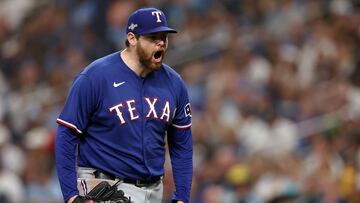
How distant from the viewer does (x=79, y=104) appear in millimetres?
6012

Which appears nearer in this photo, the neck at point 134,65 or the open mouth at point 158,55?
the open mouth at point 158,55

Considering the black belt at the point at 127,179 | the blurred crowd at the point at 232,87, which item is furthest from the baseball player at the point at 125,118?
the blurred crowd at the point at 232,87

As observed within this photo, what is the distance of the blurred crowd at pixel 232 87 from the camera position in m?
10.3

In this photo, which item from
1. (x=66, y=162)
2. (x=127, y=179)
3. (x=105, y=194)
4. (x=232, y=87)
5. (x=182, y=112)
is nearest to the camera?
(x=66, y=162)

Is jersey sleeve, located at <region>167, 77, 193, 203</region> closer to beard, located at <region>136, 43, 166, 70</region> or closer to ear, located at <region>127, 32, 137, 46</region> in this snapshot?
beard, located at <region>136, 43, 166, 70</region>

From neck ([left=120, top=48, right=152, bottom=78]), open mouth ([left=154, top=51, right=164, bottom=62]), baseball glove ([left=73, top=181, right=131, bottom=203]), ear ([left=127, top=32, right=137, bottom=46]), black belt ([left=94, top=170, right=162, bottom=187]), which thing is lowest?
baseball glove ([left=73, top=181, right=131, bottom=203])

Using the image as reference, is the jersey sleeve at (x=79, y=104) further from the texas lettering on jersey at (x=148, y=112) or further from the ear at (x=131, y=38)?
the ear at (x=131, y=38)

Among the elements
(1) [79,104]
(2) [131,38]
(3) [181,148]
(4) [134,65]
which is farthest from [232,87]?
(1) [79,104]

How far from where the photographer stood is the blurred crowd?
10305 millimetres

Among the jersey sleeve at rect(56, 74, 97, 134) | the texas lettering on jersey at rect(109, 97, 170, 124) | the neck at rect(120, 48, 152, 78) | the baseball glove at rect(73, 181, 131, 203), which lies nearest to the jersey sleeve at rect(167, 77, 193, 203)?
the texas lettering on jersey at rect(109, 97, 170, 124)

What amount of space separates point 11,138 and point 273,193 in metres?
4.13

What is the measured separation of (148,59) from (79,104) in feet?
1.61

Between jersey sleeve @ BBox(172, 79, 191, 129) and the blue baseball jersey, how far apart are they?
4cm

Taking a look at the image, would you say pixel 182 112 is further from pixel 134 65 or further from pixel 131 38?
pixel 131 38
